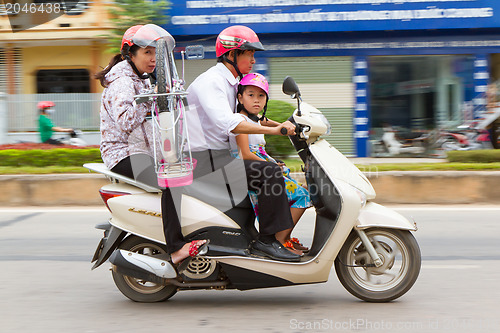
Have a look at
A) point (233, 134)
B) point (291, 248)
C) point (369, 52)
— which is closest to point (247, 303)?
point (291, 248)

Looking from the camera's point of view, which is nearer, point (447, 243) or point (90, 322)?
point (90, 322)

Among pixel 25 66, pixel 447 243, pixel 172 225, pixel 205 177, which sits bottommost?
pixel 447 243

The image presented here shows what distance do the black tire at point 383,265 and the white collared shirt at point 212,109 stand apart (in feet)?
3.54

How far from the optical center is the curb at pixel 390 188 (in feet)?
29.1

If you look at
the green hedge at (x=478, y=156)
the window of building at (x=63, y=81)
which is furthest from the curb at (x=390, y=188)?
the window of building at (x=63, y=81)

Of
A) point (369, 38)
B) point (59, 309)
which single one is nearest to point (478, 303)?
point (59, 309)

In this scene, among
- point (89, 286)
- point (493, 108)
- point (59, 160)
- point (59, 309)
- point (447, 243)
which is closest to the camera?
point (59, 309)

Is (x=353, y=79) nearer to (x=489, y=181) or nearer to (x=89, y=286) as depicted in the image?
(x=489, y=181)

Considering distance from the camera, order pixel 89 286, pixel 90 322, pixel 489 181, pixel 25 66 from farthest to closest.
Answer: pixel 25 66, pixel 489 181, pixel 89 286, pixel 90 322

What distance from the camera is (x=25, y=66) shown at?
685 inches

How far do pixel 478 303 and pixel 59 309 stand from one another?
9.18 feet

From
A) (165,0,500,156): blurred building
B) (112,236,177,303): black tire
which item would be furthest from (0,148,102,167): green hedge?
(112,236,177,303): black tire

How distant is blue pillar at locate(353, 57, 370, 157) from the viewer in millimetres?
14914

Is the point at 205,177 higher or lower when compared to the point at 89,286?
higher
